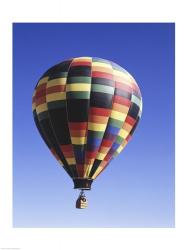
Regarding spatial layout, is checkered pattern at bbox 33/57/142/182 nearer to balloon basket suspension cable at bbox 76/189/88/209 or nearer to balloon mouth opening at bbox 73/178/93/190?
balloon mouth opening at bbox 73/178/93/190

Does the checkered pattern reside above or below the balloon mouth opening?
above

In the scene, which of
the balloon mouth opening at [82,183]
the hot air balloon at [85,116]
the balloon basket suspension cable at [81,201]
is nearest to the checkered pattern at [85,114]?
the hot air balloon at [85,116]

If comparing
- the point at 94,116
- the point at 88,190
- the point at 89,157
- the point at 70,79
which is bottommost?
the point at 88,190

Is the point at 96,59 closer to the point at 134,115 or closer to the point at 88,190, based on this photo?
the point at 134,115

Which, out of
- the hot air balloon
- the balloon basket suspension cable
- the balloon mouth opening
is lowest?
the balloon basket suspension cable

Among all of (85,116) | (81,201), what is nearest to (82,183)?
(81,201)

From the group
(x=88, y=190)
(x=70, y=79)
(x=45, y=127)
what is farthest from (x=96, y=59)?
(x=88, y=190)

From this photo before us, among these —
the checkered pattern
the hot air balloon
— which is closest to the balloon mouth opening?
the hot air balloon

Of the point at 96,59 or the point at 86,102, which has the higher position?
the point at 96,59
